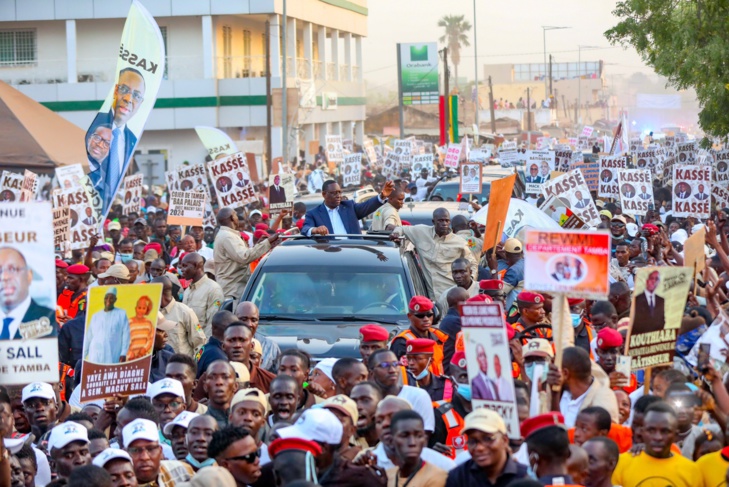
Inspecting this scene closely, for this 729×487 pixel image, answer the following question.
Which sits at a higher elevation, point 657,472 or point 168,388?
point 168,388

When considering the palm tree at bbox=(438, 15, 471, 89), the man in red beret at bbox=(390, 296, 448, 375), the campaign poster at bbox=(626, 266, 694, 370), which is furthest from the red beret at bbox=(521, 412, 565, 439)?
the palm tree at bbox=(438, 15, 471, 89)

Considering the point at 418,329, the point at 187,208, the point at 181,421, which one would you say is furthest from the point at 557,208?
the point at 181,421

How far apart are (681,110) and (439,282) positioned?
16092 centimetres

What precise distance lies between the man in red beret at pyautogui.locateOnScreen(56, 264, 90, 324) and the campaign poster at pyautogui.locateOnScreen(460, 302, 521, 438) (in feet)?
21.2

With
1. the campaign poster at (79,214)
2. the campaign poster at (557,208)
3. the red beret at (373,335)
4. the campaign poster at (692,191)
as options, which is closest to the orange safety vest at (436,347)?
the red beret at (373,335)

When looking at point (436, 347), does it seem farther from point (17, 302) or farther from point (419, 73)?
point (419, 73)

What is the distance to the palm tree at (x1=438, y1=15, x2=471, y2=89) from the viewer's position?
139m

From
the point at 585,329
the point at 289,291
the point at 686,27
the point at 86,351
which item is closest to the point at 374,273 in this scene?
the point at 289,291

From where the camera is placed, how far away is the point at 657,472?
228 inches

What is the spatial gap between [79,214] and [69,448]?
33.3ft

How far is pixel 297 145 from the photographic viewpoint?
55188 millimetres

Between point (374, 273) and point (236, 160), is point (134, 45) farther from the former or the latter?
point (374, 273)

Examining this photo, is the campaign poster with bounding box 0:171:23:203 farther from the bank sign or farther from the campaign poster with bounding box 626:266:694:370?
the bank sign

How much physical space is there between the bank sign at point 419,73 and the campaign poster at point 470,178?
4058 centimetres
